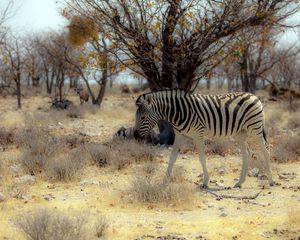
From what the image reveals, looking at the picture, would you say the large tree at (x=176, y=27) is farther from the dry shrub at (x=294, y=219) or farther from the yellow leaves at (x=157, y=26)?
the dry shrub at (x=294, y=219)

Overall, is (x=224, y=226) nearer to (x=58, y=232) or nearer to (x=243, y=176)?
(x=58, y=232)

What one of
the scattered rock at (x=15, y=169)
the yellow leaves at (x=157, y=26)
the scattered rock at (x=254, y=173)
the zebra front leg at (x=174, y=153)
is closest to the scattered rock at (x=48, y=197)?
the scattered rock at (x=15, y=169)

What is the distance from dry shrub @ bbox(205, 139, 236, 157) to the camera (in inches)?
527

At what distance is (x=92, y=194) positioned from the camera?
841 cm

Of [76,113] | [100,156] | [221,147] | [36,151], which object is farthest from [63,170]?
[76,113]

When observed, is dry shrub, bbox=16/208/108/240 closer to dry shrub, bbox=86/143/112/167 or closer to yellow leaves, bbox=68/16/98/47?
dry shrub, bbox=86/143/112/167

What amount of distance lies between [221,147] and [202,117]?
4.12 meters

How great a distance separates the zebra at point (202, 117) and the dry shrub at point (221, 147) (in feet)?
11.0

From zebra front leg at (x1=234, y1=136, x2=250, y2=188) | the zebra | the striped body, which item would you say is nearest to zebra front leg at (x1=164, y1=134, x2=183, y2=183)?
the zebra

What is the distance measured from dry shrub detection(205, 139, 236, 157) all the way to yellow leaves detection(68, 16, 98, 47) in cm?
509

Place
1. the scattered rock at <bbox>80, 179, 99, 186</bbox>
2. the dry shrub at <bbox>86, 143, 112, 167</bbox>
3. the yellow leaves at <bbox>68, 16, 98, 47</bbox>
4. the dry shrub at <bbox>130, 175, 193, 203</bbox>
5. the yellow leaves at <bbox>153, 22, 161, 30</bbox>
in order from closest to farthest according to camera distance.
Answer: the dry shrub at <bbox>130, 175, 193, 203</bbox> → the scattered rock at <bbox>80, 179, 99, 186</bbox> → the dry shrub at <bbox>86, 143, 112, 167</bbox> → the yellow leaves at <bbox>153, 22, 161, 30</bbox> → the yellow leaves at <bbox>68, 16, 98, 47</bbox>

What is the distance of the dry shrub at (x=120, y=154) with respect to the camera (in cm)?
1105

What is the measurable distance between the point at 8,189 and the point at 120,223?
2724mm

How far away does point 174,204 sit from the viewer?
24.6ft
